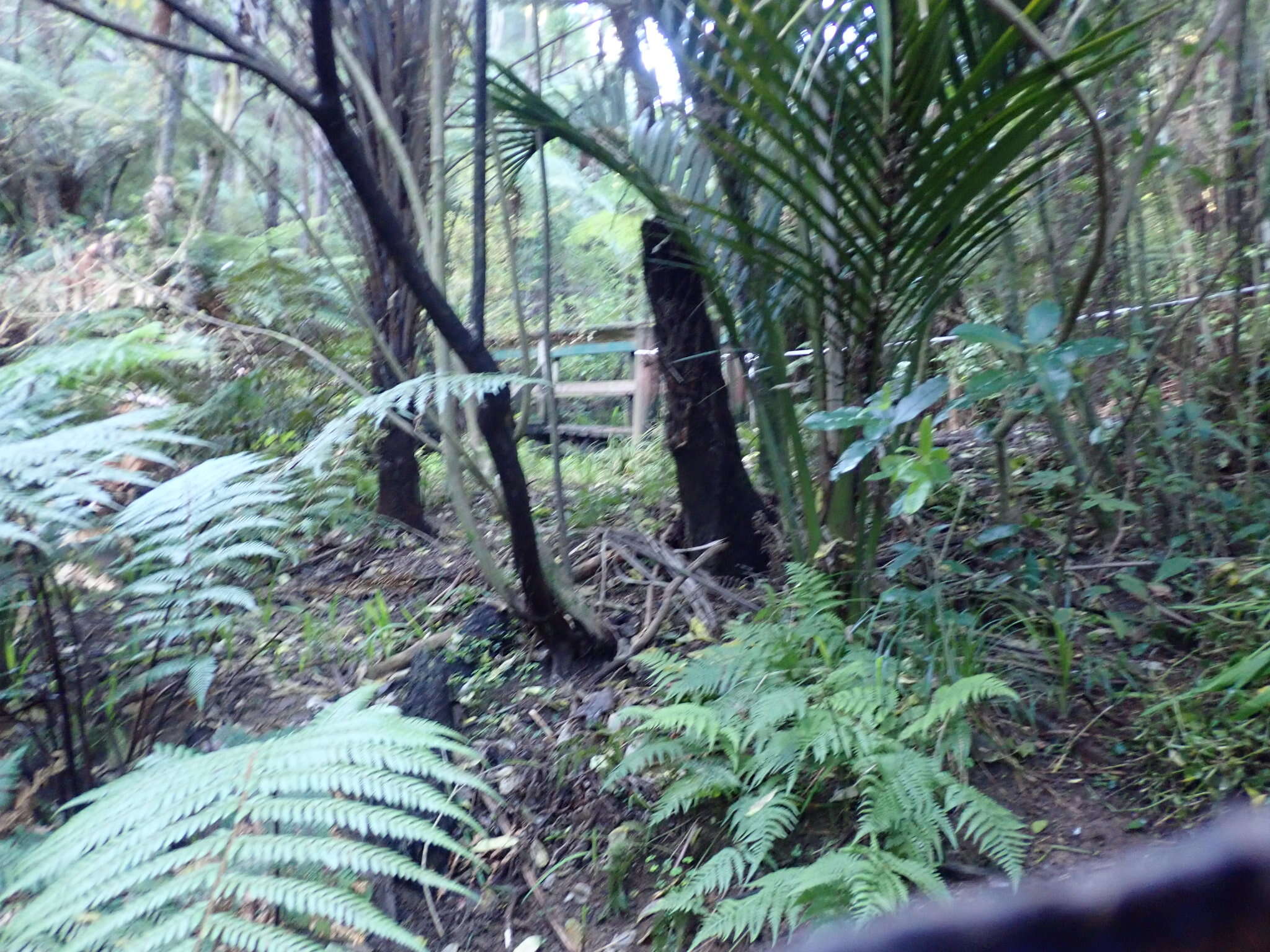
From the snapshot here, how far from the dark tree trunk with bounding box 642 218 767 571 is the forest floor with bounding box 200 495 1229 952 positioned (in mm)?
221

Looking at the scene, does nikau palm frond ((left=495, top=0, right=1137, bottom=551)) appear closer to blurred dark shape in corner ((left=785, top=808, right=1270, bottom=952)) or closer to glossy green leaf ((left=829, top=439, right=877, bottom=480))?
glossy green leaf ((left=829, top=439, right=877, bottom=480))

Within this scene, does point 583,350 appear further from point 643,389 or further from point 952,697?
point 952,697

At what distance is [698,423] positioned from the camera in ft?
9.80

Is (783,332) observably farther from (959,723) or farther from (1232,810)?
(1232,810)

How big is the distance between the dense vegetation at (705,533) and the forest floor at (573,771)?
0.04 feet

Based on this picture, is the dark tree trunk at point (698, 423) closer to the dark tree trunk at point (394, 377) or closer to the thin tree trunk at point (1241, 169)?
the dark tree trunk at point (394, 377)

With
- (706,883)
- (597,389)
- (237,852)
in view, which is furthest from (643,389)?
(237,852)

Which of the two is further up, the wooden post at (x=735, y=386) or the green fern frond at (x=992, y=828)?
the wooden post at (x=735, y=386)

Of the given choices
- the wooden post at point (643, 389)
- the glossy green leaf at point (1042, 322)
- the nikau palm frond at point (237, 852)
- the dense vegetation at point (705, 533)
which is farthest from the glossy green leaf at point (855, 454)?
the wooden post at point (643, 389)

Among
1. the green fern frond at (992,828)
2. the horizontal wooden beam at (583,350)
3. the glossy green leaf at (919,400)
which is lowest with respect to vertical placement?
the green fern frond at (992,828)

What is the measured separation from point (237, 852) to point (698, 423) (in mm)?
2067

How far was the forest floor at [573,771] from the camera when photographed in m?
1.87

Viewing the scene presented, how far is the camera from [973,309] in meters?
3.70

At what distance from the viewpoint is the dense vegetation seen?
1654 mm
